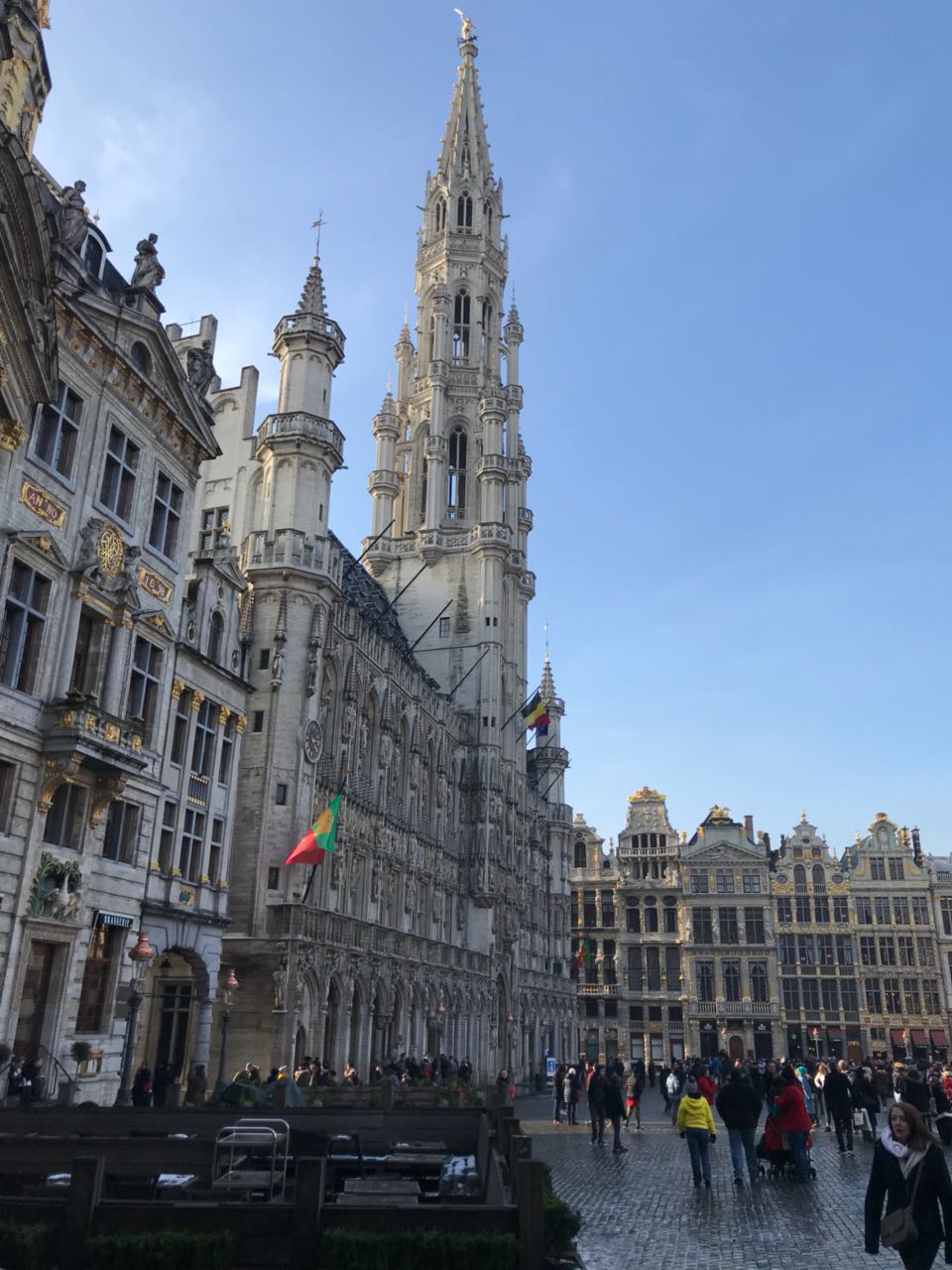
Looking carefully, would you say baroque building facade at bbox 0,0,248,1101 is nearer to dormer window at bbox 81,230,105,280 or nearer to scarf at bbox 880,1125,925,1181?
dormer window at bbox 81,230,105,280

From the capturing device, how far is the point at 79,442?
2622cm

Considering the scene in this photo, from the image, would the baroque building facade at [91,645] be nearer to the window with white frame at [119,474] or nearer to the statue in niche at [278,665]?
the window with white frame at [119,474]

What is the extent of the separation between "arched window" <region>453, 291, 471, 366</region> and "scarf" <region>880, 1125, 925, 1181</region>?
8049cm

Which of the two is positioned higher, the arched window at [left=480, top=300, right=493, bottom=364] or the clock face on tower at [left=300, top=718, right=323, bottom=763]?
the arched window at [left=480, top=300, right=493, bottom=364]

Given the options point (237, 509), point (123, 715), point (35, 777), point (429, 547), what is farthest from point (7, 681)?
point (429, 547)

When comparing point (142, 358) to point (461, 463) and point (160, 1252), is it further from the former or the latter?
point (461, 463)

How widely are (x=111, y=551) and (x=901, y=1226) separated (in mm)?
23582

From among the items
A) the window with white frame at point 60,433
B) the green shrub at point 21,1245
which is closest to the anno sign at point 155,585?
the window with white frame at point 60,433

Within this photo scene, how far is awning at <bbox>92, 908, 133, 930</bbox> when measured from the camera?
26.2 meters

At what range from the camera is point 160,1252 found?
9086mm

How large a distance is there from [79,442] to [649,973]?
246 ft

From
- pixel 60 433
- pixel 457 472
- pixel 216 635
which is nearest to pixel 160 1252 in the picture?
pixel 60 433

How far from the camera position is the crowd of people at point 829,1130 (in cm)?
822

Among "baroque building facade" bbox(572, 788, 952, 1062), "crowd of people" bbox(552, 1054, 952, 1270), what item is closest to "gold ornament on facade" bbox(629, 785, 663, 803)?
"baroque building facade" bbox(572, 788, 952, 1062)
